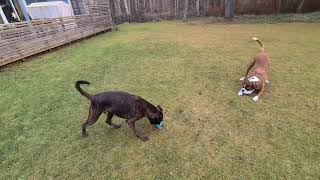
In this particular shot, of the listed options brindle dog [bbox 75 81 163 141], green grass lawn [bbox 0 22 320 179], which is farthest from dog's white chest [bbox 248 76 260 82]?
brindle dog [bbox 75 81 163 141]

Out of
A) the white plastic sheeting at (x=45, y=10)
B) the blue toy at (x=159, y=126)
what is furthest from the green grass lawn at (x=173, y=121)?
the white plastic sheeting at (x=45, y=10)

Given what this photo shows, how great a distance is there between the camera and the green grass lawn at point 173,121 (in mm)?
3061

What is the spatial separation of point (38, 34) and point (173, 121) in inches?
270

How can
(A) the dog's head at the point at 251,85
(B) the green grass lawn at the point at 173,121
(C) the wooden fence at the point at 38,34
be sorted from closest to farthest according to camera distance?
(B) the green grass lawn at the point at 173,121 < (A) the dog's head at the point at 251,85 < (C) the wooden fence at the point at 38,34

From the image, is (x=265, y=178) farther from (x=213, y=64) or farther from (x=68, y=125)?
(x=213, y=64)

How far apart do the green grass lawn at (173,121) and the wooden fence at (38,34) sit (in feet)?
2.10

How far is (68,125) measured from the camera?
13.3 ft

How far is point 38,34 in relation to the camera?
27.8 ft

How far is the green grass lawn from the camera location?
3.06m

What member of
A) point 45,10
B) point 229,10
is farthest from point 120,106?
point 229,10

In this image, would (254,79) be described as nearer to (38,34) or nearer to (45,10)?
(38,34)

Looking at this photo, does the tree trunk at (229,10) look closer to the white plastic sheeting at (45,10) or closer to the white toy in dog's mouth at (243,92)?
the white plastic sheeting at (45,10)

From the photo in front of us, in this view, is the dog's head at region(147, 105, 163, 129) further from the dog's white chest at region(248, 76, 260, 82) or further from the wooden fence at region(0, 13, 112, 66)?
the wooden fence at region(0, 13, 112, 66)

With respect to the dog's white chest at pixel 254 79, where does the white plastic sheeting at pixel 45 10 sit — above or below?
above
